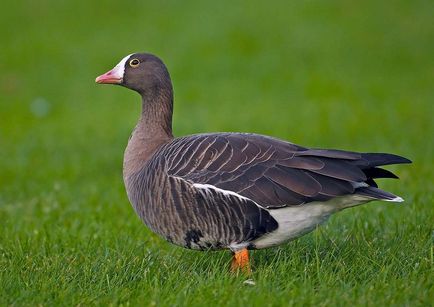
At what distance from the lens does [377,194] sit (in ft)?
16.7

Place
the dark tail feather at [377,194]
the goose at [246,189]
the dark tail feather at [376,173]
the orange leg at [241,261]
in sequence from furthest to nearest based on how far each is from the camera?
the orange leg at [241,261] < the dark tail feather at [376,173] < the goose at [246,189] < the dark tail feather at [377,194]

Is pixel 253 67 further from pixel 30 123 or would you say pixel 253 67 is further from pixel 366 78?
pixel 30 123

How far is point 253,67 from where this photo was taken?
1703 cm

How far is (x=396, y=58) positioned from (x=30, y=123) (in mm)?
8650

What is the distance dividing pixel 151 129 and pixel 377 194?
2.14 metres

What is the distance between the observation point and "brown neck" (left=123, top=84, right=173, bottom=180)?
6.22 m

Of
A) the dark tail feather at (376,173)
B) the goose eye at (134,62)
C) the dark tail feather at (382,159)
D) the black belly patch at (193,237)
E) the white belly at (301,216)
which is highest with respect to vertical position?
the goose eye at (134,62)

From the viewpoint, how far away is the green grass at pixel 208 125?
5082 millimetres

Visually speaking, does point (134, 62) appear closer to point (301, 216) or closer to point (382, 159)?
point (301, 216)

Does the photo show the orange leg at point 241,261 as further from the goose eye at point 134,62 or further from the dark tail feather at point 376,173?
the goose eye at point 134,62

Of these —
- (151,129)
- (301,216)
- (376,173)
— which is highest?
(151,129)

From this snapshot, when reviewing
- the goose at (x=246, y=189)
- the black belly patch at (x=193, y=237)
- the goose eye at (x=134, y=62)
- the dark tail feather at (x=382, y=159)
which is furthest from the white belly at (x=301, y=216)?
the goose eye at (x=134, y=62)

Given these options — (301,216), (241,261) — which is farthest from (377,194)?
(241,261)

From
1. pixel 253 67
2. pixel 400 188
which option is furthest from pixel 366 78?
pixel 400 188
